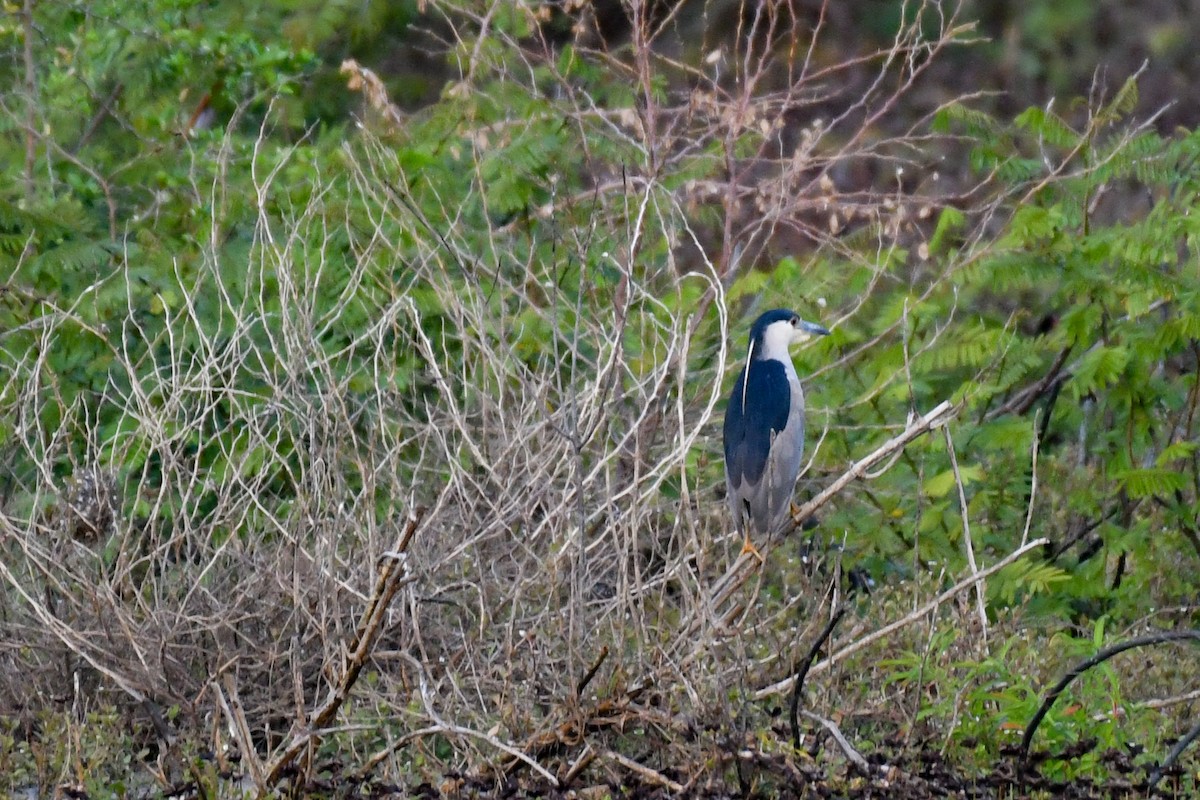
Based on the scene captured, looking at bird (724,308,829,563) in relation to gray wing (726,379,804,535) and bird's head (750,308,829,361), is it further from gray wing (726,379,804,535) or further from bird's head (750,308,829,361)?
bird's head (750,308,829,361)

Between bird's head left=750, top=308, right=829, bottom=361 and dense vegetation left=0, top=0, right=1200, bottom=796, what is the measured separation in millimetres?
245

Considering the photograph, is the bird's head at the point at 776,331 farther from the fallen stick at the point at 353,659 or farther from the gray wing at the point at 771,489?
the fallen stick at the point at 353,659

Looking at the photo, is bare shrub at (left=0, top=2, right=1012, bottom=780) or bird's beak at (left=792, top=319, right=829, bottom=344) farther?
bird's beak at (left=792, top=319, right=829, bottom=344)

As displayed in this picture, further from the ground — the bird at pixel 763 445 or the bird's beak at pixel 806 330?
the bird's beak at pixel 806 330

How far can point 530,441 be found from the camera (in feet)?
19.5

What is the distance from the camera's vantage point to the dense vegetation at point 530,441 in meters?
4.71

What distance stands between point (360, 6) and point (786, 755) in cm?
722

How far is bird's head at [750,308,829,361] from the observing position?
618 cm

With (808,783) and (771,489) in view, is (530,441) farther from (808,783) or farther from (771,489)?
(808,783)

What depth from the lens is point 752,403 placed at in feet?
19.4

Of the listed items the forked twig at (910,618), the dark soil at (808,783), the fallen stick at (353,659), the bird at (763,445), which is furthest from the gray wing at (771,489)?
the fallen stick at (353,659)

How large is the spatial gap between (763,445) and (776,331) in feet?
1.84

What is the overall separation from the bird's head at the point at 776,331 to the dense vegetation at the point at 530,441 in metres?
0.25

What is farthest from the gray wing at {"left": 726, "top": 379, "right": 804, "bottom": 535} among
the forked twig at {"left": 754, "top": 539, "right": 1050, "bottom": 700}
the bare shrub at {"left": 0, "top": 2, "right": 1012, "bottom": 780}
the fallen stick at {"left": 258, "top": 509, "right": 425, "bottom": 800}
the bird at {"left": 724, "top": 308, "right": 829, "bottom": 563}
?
the fallen stick at {"left": 258, "top": 509, "right": 425, "bottom": 800}
